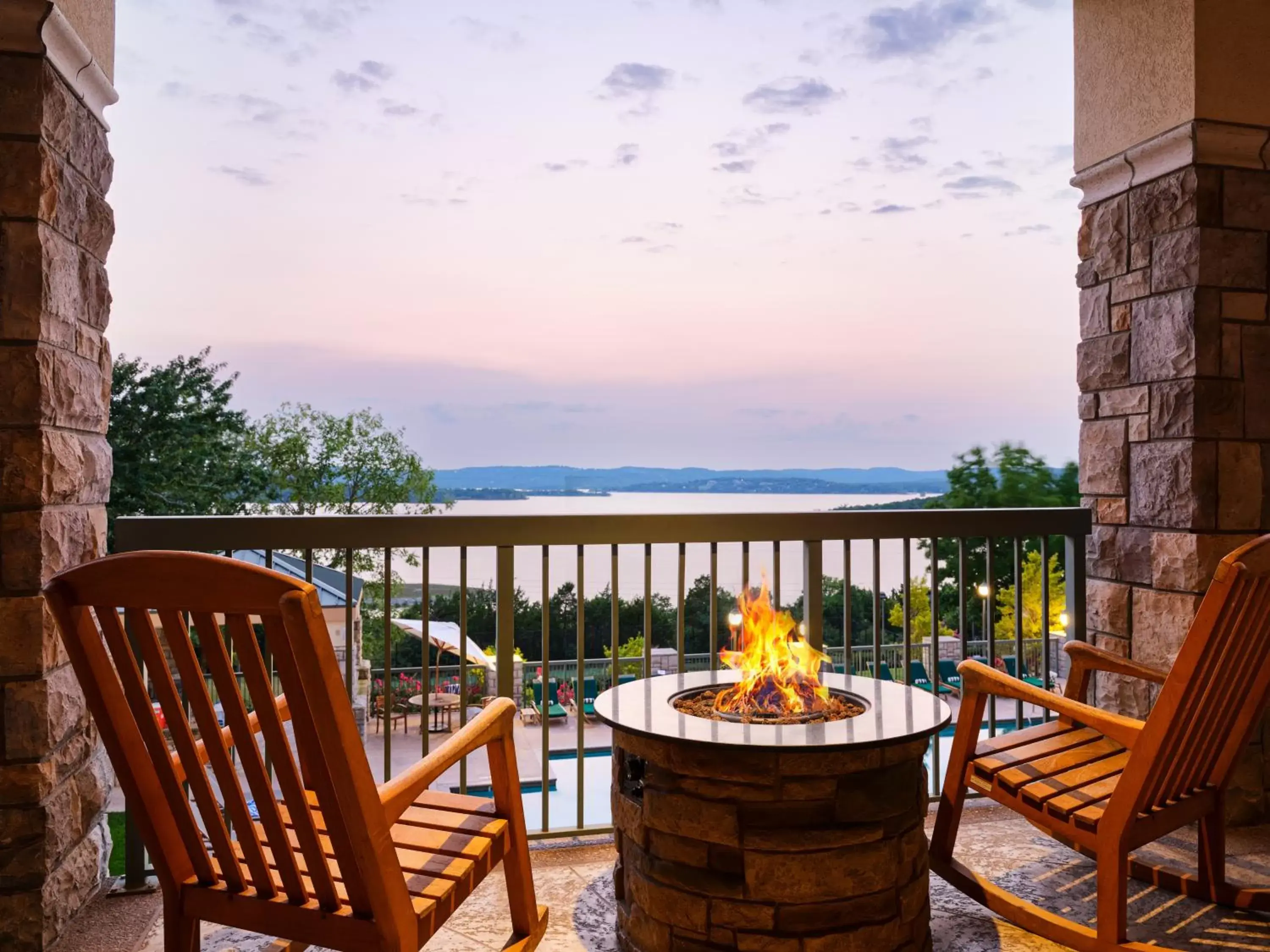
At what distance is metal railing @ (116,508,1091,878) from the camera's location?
2.39m

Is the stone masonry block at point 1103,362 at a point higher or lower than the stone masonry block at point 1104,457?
higher

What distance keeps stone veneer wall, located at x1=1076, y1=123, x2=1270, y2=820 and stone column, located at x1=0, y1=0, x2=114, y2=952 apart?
3192mm

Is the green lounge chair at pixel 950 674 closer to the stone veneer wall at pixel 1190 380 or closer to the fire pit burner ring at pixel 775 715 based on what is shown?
the stone veneer wall at pixel 1190 380

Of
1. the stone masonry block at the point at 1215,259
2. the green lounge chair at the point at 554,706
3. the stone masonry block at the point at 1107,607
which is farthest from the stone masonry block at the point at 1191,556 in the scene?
the green lounge chair at the point at 554,706

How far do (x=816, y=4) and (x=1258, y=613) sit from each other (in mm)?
6092

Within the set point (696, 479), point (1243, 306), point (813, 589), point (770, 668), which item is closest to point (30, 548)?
point (770, 668)

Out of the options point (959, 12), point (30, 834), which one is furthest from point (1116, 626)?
point (959, 12)

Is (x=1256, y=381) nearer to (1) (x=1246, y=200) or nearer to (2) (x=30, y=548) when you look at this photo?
(1) (x=1246, y=200)

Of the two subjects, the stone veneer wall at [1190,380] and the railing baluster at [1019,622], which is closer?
the stone veneer wall at [1190,380]

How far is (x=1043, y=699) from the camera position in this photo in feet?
6.79

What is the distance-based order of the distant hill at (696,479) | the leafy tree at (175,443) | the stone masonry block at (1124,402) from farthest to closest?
the leafy tree at (175,443) < the distant hill at (696,479) < the stone masonry block at (1124,402)

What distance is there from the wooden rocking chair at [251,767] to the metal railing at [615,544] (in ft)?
2.07

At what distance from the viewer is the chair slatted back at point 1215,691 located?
1.81 metres

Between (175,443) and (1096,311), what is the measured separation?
2036cm
